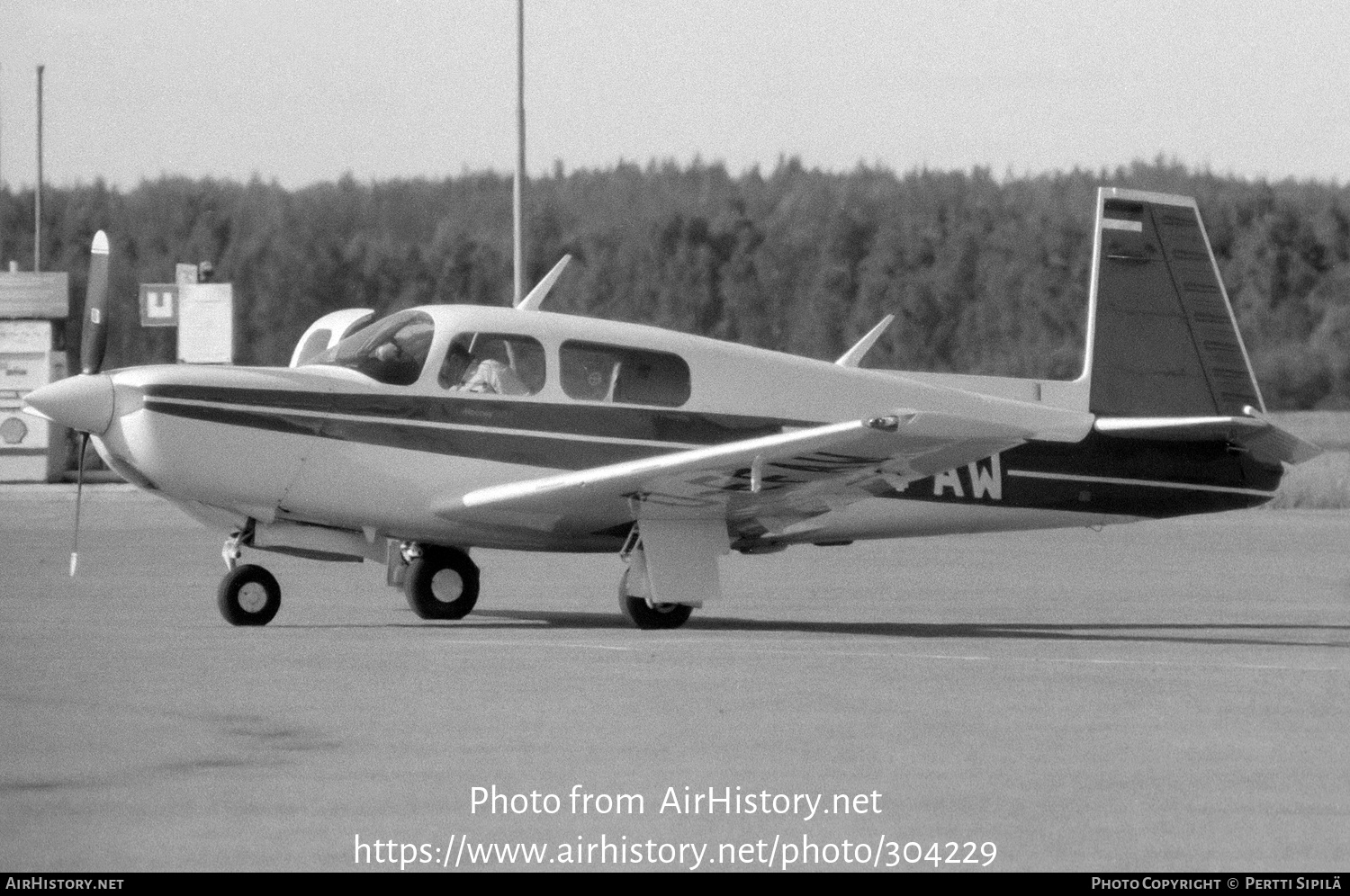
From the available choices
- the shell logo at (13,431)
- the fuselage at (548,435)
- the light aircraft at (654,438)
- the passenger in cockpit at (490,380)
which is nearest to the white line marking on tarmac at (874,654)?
the light aircraft at (654,438)

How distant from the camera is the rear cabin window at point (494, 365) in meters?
12.5

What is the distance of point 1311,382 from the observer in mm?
40312

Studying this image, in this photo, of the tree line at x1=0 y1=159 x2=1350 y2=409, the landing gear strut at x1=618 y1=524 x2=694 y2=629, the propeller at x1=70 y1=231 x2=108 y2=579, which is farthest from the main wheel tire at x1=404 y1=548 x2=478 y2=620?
the tree line at x1=0 y1=159 x2=1350 y2=409

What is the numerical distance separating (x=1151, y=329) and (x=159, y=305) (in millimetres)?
22015

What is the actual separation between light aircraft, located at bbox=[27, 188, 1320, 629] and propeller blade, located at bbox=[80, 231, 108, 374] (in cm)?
3

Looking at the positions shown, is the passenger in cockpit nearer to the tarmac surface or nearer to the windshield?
the windshield

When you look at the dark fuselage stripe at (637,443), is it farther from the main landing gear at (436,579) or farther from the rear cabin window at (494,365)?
the main landing gear at (436,579)

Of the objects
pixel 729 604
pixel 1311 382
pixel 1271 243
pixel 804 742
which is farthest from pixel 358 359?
pixel 1271 243

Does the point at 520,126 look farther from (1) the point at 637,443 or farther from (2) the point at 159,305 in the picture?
(1) the point at 637,443

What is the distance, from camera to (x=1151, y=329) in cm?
1395

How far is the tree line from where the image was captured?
51219 millimetres

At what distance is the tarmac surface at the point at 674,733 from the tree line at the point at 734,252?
36249mm

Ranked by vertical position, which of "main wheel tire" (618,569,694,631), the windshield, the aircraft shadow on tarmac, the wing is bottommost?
the aircraft shadow on tarmac
